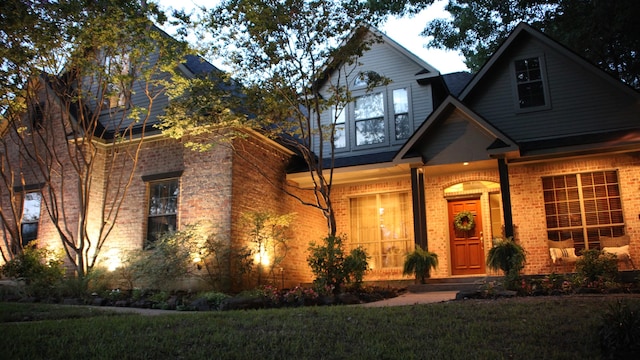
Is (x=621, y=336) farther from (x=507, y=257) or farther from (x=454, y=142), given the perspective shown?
(x=454, y=142)

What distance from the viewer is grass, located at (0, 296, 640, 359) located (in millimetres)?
5143

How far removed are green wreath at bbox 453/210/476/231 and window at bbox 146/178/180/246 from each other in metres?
7.18

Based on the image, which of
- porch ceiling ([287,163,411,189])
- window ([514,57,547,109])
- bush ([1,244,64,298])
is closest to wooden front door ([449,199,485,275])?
porch ceiling ([287,163,411,189])

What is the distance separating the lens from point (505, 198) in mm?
11469

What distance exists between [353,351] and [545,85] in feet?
33.9

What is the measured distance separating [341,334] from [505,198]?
6.92 metres

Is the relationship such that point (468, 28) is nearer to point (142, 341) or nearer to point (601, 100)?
point (601, 100)

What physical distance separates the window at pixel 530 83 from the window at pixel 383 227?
3.98 meters

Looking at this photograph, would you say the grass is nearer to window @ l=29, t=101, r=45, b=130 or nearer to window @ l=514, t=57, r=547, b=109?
window @ l=514, t=57, r=547, b=109

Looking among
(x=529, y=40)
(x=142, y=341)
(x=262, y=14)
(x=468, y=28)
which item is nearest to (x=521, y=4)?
(x=468, y=28)

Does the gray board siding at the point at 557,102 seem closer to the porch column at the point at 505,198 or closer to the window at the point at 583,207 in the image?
the window at the point at 583,207

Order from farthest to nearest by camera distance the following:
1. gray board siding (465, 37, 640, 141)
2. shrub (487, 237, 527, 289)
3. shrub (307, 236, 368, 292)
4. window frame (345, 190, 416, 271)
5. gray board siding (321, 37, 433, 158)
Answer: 1. gray board siding (321, 37, 433, 158)
2. window frame (345, 190, 416, 271)
3. gray board siding (465, 37, 640, 141)
4. shrub (307, 236, 368, 292)
5. shrub (487, 237, 527, 289)

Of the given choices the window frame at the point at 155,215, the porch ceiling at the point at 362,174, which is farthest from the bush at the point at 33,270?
the porch ceiling at the point at 362,174

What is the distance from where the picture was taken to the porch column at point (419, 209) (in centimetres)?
1205
